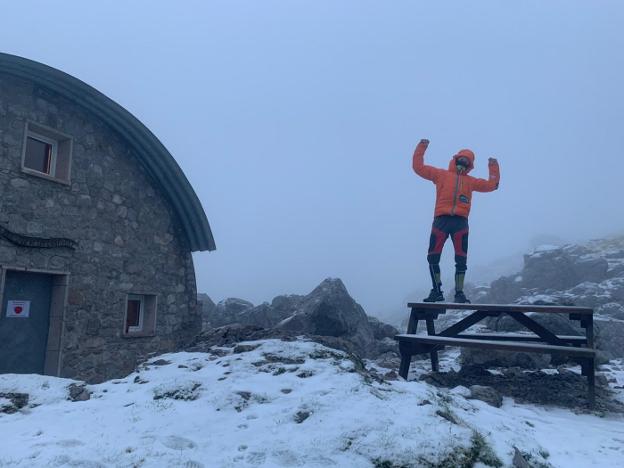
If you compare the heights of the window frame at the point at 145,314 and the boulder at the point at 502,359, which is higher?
the window frame at the point at 145,314

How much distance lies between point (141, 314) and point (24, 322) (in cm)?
246

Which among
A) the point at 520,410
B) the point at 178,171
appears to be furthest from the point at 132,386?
the point at 178,171

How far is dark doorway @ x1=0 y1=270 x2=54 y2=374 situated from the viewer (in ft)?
24.4

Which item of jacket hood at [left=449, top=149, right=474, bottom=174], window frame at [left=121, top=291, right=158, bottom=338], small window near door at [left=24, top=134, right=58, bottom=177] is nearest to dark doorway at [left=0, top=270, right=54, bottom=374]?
window frame at [left=121, top=291, right=158, bottom=338]

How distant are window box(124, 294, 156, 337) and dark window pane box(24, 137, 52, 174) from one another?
297 centimetres

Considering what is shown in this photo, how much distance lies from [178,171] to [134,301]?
115 inches

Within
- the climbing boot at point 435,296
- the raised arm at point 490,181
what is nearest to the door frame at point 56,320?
the climbing boot at point 435,296

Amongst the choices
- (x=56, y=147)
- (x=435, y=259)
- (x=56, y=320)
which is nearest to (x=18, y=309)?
(x=56, y=320)

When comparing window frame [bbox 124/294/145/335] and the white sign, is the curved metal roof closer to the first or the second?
window frame [bbox 124/294/145/335]

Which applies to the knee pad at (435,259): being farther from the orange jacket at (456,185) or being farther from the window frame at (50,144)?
the window frame at (50,144)

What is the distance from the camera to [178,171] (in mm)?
10227

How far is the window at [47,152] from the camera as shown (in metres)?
7.94

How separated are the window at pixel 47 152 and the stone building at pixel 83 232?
18 millimetres

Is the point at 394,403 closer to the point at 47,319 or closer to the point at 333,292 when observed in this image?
the point at 47,319
